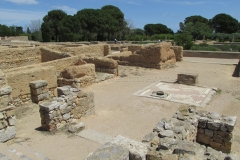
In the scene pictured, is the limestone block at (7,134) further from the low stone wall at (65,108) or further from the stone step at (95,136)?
the stone step at (95,136)

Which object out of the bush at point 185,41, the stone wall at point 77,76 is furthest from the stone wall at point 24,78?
the bush at point 185,41

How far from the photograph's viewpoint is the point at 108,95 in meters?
11.1

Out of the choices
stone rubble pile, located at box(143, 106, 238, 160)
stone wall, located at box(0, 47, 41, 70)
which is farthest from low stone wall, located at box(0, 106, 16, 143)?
stone wall, located at box(0, 47, 41, 70)

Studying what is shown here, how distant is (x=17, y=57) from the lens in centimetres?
1556

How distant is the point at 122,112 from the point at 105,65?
6.87m

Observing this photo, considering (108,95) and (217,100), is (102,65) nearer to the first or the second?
(108,95)

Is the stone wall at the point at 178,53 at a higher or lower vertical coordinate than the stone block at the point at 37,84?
higher

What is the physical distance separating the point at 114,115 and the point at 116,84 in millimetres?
4814

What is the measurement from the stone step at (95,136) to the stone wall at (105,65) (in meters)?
8.38

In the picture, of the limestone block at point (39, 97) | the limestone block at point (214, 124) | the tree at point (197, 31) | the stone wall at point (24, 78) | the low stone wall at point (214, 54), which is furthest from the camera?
the tree at point (197, 31)

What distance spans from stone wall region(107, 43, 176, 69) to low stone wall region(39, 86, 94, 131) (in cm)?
1032

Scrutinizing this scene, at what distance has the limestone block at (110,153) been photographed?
3.38m

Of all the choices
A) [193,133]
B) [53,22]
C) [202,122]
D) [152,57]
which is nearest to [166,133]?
[193,133]

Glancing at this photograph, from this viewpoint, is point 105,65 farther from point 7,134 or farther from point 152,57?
point 7,134
